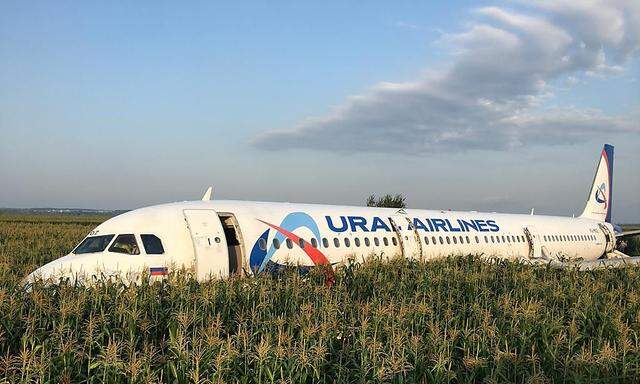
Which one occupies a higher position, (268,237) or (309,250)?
(268,237)

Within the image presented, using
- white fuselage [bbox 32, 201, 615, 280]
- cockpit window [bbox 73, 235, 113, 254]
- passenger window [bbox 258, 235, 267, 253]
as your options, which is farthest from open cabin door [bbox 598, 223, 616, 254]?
cockpit window [bbox 73, 235, 113, 254]

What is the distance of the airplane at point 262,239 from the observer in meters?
14.6

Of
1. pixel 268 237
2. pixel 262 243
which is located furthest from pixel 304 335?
pixel 268 237

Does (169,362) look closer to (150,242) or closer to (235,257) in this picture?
(150,242)

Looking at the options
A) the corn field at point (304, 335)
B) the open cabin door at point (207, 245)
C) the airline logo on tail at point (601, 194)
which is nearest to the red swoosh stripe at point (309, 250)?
the open cabin door at point (207, 245)

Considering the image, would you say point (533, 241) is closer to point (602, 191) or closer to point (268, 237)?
point (602, 191)

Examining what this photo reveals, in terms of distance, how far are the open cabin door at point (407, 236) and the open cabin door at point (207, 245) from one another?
8.25 meters

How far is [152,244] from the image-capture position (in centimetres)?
1498

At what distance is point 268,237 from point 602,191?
36.1 m

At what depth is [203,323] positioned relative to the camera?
9.59m

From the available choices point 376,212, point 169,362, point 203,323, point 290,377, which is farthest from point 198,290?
point 376,212

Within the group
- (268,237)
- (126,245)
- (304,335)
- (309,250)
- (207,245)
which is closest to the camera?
(304,335)

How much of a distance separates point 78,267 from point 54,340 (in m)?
6.40

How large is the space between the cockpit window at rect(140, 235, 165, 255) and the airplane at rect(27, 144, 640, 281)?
0.03 metres
